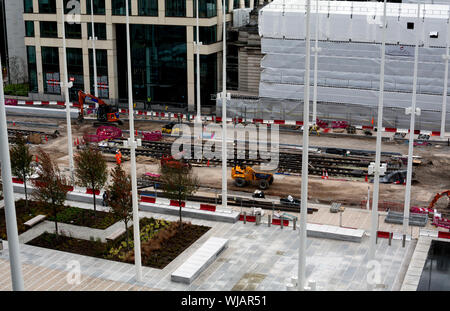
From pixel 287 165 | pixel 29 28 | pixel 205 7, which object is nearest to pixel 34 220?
pixel 287 165

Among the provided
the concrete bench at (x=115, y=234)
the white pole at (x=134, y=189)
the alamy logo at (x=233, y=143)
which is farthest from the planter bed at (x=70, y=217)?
the alamy logo at (x=233, y=143)

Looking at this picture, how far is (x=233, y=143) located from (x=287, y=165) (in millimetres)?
7779

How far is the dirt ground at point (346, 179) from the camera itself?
151 ft

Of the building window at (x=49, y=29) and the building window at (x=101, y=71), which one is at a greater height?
the building window at (x=49, y=29)

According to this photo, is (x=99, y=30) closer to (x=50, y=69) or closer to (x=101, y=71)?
(x=101, y=71)

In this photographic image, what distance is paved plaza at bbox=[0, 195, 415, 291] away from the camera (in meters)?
30.2

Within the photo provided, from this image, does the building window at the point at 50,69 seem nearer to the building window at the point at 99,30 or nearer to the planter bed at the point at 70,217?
the building window at the point at 99,30

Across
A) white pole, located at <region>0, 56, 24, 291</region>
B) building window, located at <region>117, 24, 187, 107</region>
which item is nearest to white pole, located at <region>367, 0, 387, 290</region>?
white pole, located at <region>0, 56, 24, 291</region>

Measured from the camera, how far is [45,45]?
264 ft

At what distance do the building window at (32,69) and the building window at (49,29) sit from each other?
2996 millimetres
